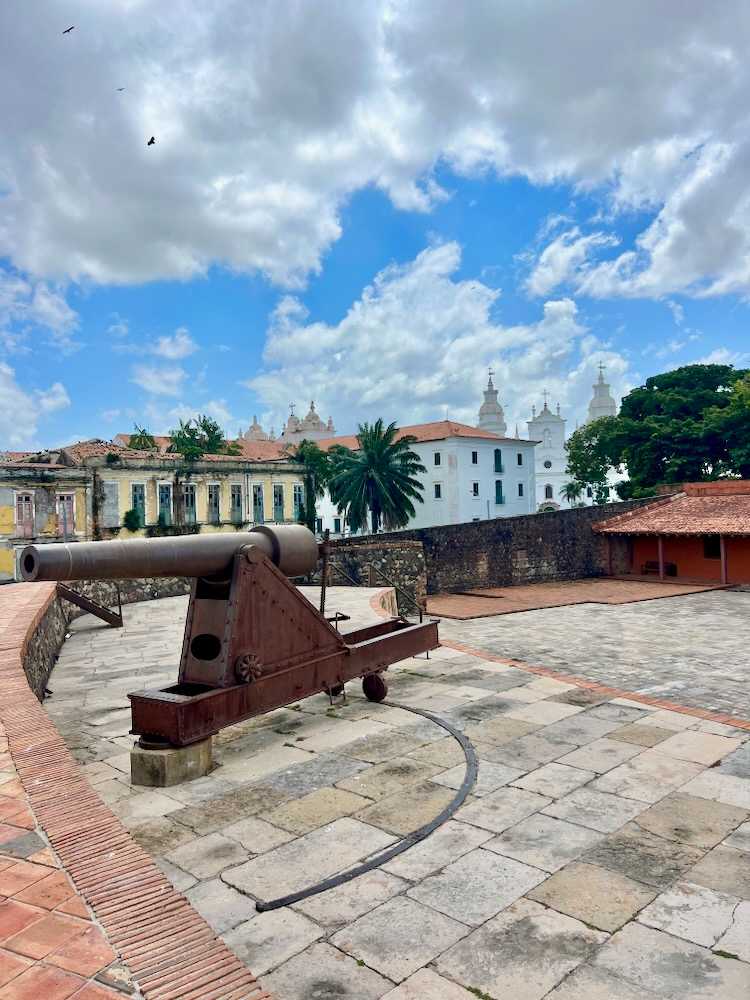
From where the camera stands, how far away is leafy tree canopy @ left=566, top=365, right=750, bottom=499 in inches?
1238

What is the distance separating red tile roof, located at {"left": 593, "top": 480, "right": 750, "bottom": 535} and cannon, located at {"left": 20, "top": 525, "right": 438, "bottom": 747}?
18413 millimetres

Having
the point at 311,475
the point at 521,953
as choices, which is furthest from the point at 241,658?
the point at 311,475

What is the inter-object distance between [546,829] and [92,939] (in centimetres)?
247

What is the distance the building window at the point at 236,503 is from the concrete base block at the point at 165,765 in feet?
106

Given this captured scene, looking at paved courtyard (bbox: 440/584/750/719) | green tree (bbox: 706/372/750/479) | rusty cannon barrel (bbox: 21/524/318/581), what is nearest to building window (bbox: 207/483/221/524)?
paved courtyard (bbox: 440/584/750/719)

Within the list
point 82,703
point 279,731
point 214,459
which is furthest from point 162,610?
point 214,459

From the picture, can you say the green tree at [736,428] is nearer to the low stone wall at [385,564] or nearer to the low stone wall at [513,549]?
the low stone wall at [513,549]

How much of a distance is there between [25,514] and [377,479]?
50.1 ft

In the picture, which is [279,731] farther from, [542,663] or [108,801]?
[542,663]

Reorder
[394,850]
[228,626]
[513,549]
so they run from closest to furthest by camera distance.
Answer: [394,850] → [228,626] → [513,549]

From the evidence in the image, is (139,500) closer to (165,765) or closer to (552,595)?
(552,595)

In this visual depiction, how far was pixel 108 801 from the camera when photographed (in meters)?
4.27

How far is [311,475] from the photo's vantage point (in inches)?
1569

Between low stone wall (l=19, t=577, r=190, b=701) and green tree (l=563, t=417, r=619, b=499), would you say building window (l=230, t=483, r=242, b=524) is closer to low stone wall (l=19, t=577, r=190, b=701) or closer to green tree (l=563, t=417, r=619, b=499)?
green tree (l=563, t=417, r=619, b=499)
